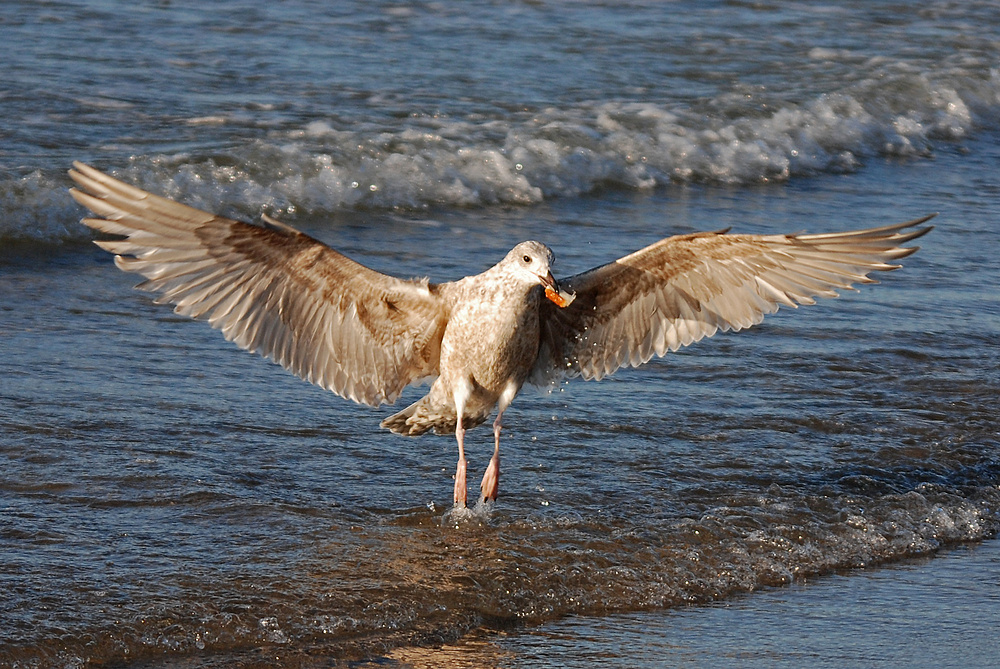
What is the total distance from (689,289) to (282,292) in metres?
1.60

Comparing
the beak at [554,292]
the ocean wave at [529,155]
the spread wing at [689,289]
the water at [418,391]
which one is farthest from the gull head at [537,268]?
the ocean wave at [529,155]

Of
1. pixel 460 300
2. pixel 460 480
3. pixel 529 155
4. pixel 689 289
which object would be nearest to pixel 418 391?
pixel 460 300

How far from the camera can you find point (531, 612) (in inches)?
177

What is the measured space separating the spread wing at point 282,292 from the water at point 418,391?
35 cm

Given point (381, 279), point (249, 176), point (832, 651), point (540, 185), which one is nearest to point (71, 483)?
point (381, 279)

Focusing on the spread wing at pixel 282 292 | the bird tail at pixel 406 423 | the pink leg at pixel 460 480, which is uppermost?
the spread wing at pixel 282 292

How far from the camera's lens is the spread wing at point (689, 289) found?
17.4ft

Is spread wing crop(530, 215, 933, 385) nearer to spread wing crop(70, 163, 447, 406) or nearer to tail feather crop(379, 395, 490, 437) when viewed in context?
tail feather crop(379, 395, 490, 437)

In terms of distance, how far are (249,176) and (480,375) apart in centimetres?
405

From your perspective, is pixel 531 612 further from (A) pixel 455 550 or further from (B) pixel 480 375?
(B) pixel 480 375

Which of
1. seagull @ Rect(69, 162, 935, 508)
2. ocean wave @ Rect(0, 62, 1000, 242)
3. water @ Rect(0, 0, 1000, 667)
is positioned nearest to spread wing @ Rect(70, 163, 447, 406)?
seagull @ Rect(69, 162, 935, 508)

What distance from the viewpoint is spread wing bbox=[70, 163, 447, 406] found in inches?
198

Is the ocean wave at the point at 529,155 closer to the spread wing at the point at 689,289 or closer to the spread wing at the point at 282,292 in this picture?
the spread wing at the point at 282,292

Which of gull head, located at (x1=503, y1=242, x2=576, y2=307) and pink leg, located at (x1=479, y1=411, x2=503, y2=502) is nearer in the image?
gull head, located at (x1=503, y1=242, x2=576, y2=307)
